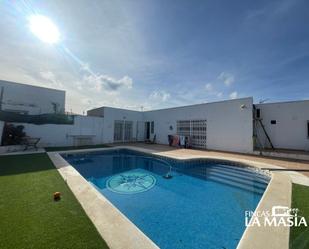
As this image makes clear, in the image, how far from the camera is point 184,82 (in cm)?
1277

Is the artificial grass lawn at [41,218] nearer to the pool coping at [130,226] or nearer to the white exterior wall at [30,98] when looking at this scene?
the pool coping at [130,226]

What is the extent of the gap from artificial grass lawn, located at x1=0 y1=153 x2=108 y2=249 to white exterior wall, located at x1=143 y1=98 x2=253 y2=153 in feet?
36.3

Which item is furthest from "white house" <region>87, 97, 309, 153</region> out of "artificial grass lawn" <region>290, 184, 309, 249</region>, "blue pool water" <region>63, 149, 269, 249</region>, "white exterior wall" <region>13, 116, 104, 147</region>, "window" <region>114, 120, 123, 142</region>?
"artificial grass lawn" <region>290, 184, 309, 249</region>

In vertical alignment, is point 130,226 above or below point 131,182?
above

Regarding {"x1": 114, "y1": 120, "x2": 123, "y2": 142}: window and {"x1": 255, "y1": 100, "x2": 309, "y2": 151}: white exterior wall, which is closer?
{"x1": 255, "y1": 100, "x2": 309, "y2": 151}: white exterior wall

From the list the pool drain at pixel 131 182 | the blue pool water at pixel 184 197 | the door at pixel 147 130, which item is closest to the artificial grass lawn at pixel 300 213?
the blue pool water at pixel 184 197

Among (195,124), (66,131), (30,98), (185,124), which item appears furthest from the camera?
(30,98)

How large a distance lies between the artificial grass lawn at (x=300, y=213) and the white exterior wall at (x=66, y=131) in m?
14.5

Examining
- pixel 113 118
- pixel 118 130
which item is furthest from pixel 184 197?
pixel 118 130

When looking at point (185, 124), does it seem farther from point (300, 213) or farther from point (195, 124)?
point (300, 213)

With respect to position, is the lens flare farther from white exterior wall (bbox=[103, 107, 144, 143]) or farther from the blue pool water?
white exterior wall (bbox=[103, 107, 144, 143])

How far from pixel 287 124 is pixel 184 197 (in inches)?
406

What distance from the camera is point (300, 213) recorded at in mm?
3205

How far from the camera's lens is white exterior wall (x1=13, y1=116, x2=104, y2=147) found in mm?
12203
